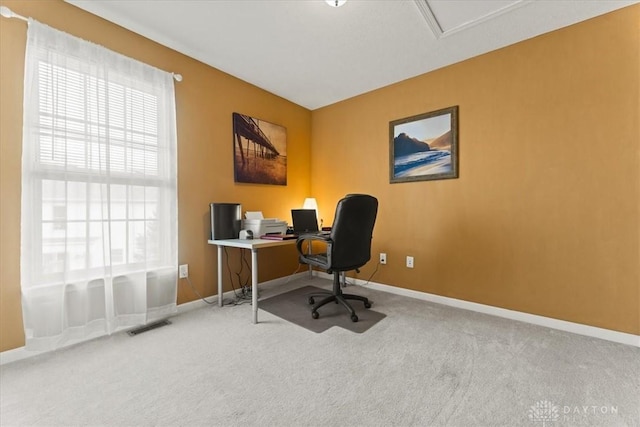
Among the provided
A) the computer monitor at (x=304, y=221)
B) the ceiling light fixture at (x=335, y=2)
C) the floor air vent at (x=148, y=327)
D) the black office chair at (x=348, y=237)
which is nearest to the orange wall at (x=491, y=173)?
the floor air vent at (x=148, y=327)

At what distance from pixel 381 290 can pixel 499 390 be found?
175 cm

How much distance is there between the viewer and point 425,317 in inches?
92.0

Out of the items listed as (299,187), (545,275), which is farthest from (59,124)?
(545,275)

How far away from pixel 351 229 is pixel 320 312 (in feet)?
2.86

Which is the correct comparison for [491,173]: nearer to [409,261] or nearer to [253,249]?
[409,261]

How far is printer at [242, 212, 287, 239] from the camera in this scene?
8.64 feet

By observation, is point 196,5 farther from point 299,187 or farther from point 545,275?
point 545,275

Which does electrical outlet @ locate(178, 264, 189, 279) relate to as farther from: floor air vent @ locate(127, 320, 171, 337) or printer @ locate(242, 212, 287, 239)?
printer @ locate(242, 212, 287, 239)

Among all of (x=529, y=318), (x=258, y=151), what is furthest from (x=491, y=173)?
(x=258, y=151)

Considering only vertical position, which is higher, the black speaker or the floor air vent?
the black speaker

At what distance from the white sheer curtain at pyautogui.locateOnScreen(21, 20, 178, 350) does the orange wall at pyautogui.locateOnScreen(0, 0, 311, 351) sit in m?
0.09

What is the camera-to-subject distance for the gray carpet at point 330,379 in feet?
3.98

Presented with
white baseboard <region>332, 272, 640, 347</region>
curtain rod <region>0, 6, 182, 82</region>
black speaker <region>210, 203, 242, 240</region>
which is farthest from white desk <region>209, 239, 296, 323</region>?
curtain rod <region>0, 6, 182, 82</region>

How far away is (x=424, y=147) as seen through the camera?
280 centimetres
